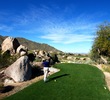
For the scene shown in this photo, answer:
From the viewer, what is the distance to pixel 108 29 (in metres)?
47.9

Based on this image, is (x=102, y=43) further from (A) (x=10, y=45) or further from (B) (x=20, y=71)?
(B) (x=20, y=71)

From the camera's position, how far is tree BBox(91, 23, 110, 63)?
150 feet

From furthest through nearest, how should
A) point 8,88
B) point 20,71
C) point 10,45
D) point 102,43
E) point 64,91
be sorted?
point 102,43 → point 10,45 → point 20,71 → point 8,88 → point 64,91

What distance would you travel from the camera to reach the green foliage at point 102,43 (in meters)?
45.7

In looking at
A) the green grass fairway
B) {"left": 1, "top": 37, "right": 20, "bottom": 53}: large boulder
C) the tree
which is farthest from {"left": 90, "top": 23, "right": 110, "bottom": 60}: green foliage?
the green grass fairway

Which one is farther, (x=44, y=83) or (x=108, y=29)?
(x=108, y=29)

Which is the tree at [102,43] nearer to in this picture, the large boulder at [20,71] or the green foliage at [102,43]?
the green foliage at [102,43]

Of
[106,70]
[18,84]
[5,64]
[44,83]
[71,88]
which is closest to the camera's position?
[71,88]

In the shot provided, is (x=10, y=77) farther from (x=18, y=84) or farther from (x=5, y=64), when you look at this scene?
(x=5, y=64)

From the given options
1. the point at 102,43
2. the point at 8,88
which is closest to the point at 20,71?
the point at 8,88

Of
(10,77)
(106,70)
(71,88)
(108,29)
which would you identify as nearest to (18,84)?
(10,77)

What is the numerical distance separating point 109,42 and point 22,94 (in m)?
35.0

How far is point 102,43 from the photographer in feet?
152

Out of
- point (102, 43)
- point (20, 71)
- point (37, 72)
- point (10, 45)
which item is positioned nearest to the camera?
point (20, 71)
